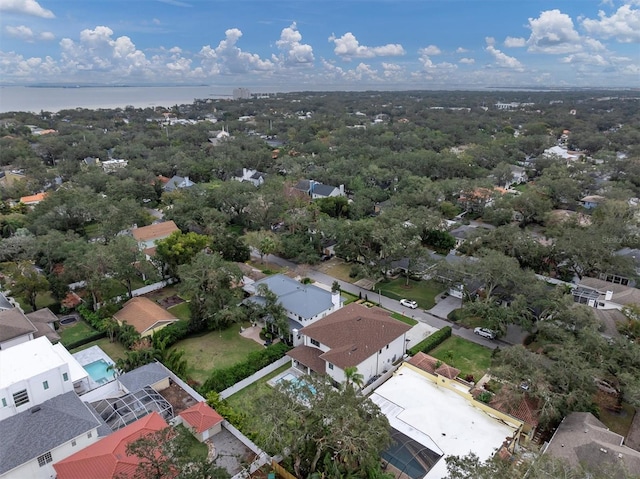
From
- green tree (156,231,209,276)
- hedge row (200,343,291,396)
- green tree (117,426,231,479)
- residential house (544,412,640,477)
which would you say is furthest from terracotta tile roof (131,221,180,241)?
residential house (544,412,640,477)

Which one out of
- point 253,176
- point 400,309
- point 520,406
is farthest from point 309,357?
point 253,176

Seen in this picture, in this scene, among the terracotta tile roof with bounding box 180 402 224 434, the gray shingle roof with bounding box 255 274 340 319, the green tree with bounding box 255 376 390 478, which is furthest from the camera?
the gray shingle roof with bounding box 255 274 340 319

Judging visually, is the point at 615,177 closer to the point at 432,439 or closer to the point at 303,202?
the point at 303,202

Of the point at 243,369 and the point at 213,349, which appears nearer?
the point at 243,369

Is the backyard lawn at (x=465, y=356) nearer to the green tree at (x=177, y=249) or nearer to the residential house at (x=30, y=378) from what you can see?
the green tree at (x=177, y=249)

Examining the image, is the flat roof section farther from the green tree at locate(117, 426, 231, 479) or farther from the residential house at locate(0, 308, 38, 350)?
the residential house at locate(0, 308, 38, 350)

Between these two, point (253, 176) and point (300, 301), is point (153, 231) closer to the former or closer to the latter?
point (300, 301)

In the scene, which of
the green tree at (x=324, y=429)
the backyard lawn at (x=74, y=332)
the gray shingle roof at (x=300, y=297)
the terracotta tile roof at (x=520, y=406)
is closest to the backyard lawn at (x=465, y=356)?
the terracotta tile roof at (x=520, y=406)

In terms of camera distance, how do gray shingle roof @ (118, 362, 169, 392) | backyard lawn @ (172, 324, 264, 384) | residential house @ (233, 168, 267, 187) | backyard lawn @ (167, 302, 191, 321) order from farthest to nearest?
residential house @ (233, 168, 267, 187) < backyard lawn @ (167, 302, 191, 321) < backyard lawn @ (172, 324, 264, 384) < gray shingle roof @ (118, 362, 169, 392)
